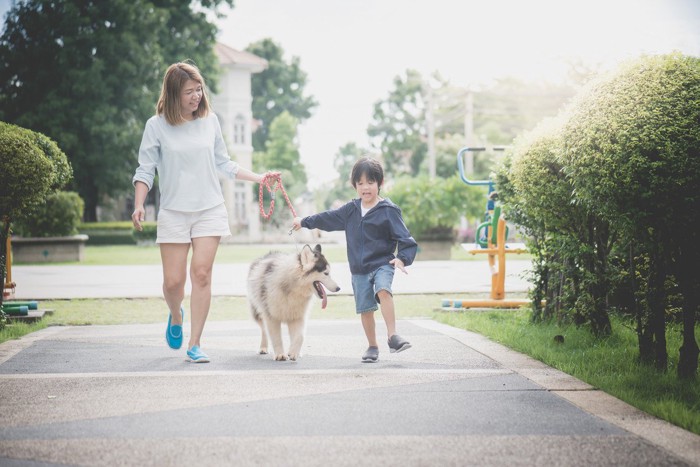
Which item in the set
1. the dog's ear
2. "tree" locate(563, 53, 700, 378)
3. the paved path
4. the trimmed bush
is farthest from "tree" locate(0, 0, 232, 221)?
"tree" locate(563, 53, 700, 378)

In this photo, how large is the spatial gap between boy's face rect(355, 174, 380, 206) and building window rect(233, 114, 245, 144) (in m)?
45.6

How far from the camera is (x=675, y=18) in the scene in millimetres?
9883

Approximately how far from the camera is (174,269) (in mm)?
6094

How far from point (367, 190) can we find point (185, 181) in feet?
4.65

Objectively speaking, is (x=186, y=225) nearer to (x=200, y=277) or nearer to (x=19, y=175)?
(x=200, y=277)

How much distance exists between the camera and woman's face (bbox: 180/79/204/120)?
19.4 ft

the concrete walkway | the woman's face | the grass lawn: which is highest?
the woman's face

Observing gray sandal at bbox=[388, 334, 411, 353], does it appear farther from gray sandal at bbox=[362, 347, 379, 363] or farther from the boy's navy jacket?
the boy's navy jacket

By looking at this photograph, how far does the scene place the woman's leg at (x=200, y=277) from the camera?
598 centimetres

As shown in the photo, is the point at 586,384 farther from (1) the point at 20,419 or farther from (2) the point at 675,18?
(2) the point at 675,18

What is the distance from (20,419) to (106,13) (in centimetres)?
3747

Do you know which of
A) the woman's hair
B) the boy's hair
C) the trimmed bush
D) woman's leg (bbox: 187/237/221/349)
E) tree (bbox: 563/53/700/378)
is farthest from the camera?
the trimmed bush

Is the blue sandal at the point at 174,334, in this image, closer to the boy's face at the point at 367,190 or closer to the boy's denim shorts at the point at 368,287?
the boy's denim shorts at the point at 368,287

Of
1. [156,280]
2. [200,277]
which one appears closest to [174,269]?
[200,277]
